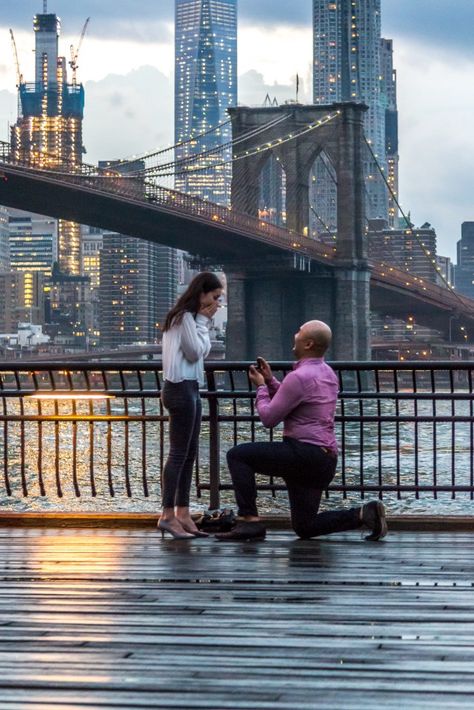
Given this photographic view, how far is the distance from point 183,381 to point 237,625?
7.95 feet

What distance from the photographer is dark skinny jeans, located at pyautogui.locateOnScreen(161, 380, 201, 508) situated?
6492 millimetres

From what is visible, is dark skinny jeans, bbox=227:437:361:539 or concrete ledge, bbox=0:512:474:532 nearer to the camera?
dark skinny jeans, bbox=227:437:361:539

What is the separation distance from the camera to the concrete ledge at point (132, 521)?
22.9 feet

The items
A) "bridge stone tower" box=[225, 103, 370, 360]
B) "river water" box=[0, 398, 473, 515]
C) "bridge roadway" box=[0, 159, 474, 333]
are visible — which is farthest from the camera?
"bridge stone tower" box=[225, 103, 370, 360]

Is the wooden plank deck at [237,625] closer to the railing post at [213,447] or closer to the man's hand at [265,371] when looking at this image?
the man's hand at [265,371]

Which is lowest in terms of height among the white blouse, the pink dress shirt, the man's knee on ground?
the man's knee on ground

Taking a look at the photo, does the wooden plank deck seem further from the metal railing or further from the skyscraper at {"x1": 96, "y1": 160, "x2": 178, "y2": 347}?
the skyscraper at {"x1": 96, "y1": 160, "x2": 178, "y2": 347}

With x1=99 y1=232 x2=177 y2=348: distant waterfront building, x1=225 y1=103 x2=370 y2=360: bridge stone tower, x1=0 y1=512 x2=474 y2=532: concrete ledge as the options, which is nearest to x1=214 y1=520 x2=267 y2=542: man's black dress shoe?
x1=0 y1=512 x2=474 y2=532: concrete ledge

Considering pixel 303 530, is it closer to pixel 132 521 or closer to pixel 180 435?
pixel 180 435

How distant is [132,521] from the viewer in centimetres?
718

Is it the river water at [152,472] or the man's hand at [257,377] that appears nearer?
the man's hand at [257,377]

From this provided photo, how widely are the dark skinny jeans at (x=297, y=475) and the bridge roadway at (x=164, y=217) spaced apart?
40.4 metres

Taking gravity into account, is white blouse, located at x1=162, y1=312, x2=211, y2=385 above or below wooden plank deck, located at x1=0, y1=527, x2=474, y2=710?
above

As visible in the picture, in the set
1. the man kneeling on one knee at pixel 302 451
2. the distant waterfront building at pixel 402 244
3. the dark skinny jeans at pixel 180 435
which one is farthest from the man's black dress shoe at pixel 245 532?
the distant waterfront building at pixel 402 244
